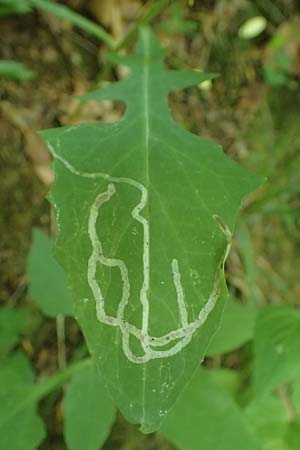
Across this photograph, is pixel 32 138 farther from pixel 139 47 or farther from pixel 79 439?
pixel 79 439

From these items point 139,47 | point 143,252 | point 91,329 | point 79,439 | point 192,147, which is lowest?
point 79,439

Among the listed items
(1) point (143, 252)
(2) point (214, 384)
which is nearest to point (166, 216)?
(1) point (143, 252)

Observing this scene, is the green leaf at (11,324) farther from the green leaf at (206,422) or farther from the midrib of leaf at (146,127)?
the midrib of leaf at (146,127)

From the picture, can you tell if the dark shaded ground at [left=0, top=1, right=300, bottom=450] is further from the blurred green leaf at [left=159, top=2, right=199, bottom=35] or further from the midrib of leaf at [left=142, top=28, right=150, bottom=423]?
the midrib of leaf at [left=142, top=28, right=150, bottom=423]

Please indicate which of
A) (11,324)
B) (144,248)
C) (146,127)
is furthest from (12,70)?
(144,248)

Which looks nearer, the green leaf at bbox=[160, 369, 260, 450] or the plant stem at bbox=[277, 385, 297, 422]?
the green leaf at bbox=[160, 369, 260, 450]

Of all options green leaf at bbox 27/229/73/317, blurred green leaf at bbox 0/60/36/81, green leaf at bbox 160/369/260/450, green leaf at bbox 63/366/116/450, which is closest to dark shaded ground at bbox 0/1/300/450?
blurred green leaf at bbox 0/60/36/81

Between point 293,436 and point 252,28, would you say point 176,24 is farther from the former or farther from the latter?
point 293,436
